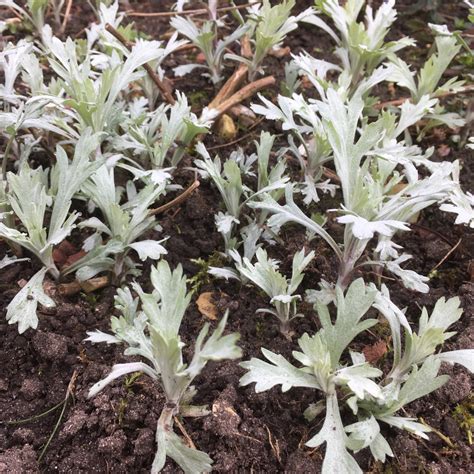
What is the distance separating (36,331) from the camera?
65.1 inches

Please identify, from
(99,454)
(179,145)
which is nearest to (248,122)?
(179,145)

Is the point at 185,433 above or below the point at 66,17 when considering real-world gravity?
below

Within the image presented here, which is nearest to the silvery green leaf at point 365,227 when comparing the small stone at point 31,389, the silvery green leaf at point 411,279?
the silvery green leaf at point 411,279

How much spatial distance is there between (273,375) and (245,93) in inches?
52.1

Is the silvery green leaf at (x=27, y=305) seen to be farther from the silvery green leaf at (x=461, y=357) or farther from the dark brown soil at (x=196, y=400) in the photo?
the silvery green leaf at (x=461, y=357)

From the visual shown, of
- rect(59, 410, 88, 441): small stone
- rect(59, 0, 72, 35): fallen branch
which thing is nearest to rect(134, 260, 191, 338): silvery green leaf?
rect(59, 410, 88, 441): small stone

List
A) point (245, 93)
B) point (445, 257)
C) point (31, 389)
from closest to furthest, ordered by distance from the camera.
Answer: point (31, 389)
point (445, 257)
point (245, 93)

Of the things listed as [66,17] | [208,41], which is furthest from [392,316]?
[66,17]

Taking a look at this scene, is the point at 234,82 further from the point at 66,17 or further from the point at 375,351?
the point at 375,351

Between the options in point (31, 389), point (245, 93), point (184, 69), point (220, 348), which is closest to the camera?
point (220, 348)

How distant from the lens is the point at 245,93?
7.53ft

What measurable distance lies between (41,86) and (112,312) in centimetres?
88

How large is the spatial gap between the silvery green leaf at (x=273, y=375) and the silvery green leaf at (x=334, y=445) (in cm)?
9

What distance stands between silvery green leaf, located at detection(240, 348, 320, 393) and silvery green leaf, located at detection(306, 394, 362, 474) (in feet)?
0.30
